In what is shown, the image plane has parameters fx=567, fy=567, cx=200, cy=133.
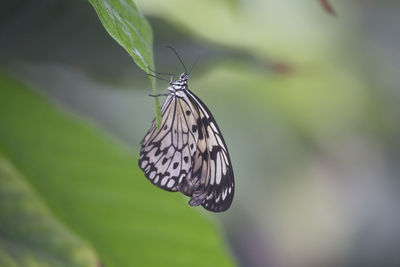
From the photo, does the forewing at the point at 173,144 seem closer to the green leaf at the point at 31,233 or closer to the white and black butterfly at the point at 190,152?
the white and black butterfly at the point at 190,152

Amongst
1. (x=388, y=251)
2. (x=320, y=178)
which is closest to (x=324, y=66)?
(x=320, y=178)

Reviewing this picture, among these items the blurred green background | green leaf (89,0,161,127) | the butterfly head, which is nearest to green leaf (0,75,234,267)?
the blurred green background

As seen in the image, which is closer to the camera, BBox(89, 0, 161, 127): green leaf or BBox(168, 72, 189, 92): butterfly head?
BBox(89, 0, 161, 127): green leaf

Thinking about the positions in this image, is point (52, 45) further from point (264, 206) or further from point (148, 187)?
point (264, 206)

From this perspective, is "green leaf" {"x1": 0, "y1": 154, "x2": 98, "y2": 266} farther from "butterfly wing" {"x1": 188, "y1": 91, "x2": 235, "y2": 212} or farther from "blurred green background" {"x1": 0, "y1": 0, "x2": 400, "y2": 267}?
"butterfly wing" {"x1": 188, "y1": 91, "x2": 235, "y2": 212}

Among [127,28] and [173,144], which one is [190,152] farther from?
[127,28]

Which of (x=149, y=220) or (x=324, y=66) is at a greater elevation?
(x=324, y=66)
